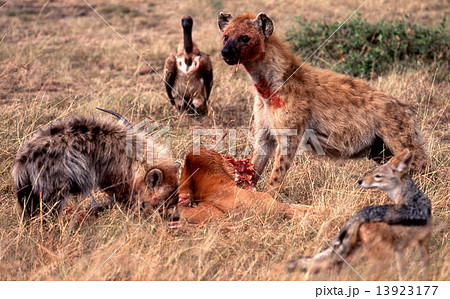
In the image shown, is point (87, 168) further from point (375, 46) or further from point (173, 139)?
point (375, 46)

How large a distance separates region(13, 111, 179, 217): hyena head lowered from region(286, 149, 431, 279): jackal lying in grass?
4.76ft

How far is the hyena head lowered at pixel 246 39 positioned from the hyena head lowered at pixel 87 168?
1122mm

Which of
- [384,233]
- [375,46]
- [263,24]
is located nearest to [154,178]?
[263,24]

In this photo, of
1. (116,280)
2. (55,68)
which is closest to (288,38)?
(55,68)

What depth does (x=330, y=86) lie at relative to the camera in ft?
18.5

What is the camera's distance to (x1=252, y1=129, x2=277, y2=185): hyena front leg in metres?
5.65

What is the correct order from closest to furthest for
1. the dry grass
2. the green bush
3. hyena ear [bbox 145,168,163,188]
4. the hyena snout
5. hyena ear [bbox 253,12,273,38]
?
the dry grass, hyena ear [bbox 145,168,163,188], the hyena snout, hyena ear [bbox 253,12,273,38], the green bush

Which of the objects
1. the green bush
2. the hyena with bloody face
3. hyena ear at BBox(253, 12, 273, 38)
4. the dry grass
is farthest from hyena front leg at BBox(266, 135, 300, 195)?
the green bush

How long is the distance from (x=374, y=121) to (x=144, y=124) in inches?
111

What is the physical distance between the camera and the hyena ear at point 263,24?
210 inches

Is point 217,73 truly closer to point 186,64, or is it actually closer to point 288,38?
point 186,64

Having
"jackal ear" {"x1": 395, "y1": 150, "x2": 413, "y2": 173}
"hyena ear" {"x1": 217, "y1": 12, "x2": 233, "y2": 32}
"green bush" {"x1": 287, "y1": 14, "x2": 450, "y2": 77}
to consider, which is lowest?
"green bush" {"x1": 287, "y1": 14, "x2": 450, "y2": 77}

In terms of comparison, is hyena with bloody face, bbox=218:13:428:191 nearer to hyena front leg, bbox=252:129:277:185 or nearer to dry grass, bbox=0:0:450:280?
hyena front leg, bbox=252:129:277:185

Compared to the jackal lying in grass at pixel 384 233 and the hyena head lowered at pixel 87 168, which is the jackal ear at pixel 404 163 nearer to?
the jackal lying in grass at pixel 384 233
